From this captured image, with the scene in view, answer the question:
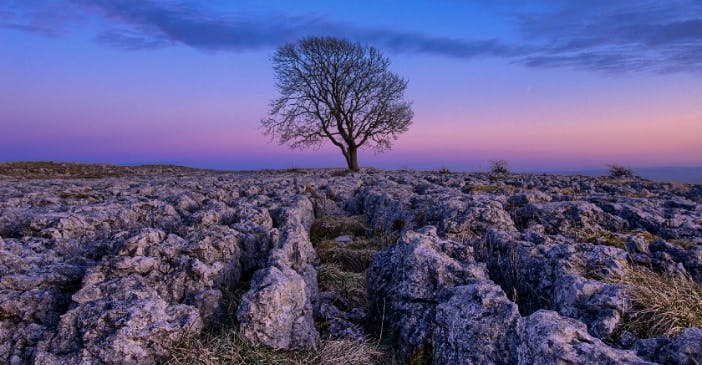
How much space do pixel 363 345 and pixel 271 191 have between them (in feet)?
31.7

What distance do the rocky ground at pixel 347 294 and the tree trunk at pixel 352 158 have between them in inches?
1235

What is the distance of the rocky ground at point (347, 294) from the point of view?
3949 mm

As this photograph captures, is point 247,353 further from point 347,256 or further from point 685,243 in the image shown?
point 685,243

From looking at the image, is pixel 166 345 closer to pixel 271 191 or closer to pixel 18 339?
pixel 18 339

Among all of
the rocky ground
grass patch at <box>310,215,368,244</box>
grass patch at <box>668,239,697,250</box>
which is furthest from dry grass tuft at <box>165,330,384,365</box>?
grass patch at <box>310,215,368,244</box>

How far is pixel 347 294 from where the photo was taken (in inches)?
238

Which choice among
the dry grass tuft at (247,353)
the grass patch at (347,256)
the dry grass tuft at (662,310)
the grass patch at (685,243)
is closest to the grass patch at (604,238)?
the grass patch at (685,243)

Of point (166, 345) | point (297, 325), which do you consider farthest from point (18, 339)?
point (297, 325)

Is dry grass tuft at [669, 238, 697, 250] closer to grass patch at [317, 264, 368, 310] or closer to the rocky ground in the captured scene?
the rocky ground

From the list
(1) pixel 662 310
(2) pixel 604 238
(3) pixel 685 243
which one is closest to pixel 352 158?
(2) pixel 604 238

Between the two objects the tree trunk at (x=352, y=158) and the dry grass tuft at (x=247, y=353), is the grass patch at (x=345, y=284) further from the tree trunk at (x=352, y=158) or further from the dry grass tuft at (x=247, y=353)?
the tree trunk at (x=352, y=158)

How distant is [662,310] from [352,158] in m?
35.4

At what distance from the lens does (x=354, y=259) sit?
25.0ft

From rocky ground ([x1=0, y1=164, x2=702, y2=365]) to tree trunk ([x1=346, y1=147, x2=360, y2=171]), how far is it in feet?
103
